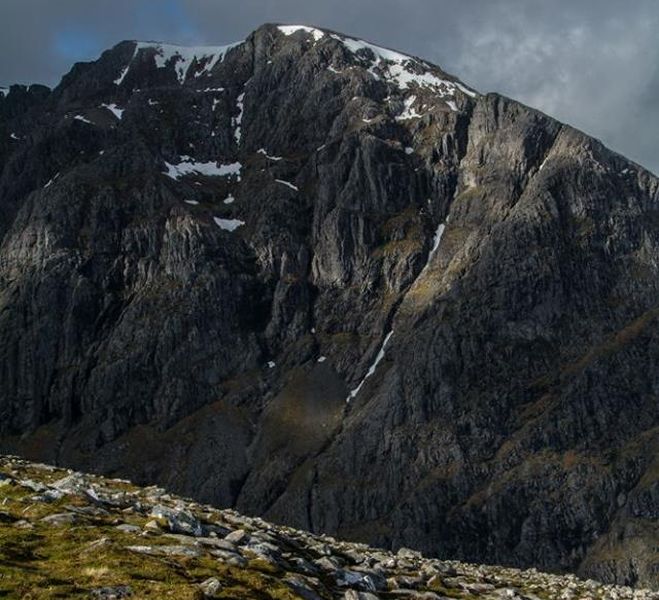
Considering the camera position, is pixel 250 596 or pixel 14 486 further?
pixel 14 486

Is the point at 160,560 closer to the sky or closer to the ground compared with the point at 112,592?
closer to the sky


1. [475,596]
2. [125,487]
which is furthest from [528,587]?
[125,487]

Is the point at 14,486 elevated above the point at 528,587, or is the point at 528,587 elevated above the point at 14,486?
the point at 14,486

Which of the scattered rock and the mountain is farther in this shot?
the mountain

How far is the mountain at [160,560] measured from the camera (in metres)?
30.9

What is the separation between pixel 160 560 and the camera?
1390 inches

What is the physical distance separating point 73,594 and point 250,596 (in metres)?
6.89

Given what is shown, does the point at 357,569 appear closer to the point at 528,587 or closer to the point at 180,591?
the point at 180,591

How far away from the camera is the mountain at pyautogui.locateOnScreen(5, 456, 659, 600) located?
30.9m

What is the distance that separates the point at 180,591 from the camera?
1199 inches

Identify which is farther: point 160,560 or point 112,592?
point 160,560

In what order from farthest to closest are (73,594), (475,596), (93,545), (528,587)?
1. (528,587)
2. (475,596)
3. (93,545)
4. (73,594)

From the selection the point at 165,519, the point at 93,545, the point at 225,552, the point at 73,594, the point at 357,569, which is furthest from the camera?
the point at 357,569

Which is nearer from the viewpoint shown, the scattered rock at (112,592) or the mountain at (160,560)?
the scattered rock at (112,592)
